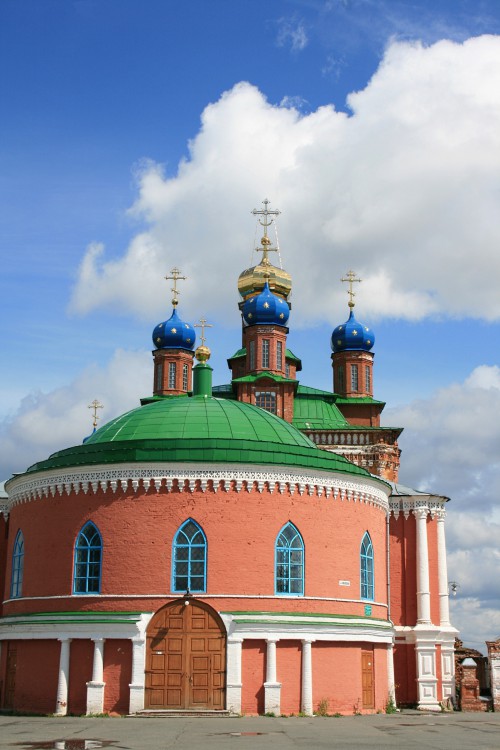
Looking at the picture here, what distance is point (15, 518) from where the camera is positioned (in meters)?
30.0

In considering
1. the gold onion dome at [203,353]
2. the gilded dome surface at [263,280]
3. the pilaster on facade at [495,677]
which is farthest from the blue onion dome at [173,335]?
the pilaster on facade at [495,677]

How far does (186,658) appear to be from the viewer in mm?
25359

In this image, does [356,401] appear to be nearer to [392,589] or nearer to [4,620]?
[392,589]

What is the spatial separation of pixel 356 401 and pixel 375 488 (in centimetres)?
2323

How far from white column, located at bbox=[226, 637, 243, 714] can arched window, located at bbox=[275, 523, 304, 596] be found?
2.16 meters

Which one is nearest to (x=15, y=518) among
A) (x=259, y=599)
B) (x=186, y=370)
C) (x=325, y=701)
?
(x=259, y=599)

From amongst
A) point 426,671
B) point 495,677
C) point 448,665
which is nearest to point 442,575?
point 448,665

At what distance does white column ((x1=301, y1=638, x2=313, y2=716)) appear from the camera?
2573 centimetres

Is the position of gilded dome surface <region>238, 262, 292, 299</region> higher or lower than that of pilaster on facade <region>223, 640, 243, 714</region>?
higher

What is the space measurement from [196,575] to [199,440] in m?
3.65

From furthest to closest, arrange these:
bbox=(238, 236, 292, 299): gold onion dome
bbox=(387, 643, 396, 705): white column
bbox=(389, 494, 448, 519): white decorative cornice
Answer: bbox=(238, 236, 292, 299): gold onion dome → bbox=(389, 494, 448, 519): white decorative cornice → bbox=(387, 643, 396, 705): white column

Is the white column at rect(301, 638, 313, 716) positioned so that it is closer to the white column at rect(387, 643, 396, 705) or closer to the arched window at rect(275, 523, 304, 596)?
the arched window at rect(275, 523, 304, 596)

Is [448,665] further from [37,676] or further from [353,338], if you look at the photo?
[353,338]

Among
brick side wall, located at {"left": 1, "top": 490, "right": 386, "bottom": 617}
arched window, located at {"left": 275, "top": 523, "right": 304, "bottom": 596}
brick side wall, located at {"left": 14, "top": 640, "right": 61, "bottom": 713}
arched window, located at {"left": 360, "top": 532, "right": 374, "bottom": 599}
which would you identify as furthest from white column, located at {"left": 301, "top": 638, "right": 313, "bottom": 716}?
brick side wall, located at {"left": 14, "top": 640, "right": 61, "bottom": 713}
